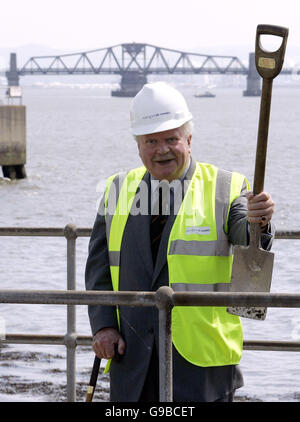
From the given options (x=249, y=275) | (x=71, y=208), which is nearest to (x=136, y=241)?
(x=249, y=275)

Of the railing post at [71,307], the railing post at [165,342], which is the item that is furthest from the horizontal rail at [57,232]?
the railing post at [165,342]

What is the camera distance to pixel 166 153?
3922 mm

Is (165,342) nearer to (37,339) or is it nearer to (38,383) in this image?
(37,339)

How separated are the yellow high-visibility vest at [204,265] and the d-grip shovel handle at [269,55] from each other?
49 cm

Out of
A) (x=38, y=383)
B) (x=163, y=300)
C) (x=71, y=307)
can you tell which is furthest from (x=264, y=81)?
(x=38, y=383)

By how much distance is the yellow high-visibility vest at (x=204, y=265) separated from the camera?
3879 millimetres

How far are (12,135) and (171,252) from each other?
122ft

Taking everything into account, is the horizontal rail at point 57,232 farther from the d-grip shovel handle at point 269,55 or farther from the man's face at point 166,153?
the d-grip shovel handle at point 269,55

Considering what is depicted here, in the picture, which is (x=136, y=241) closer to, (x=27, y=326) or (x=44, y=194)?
(x=27, y=326)

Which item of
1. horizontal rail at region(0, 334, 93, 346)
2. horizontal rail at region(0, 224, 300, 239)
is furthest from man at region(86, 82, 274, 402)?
horizontal rail at region(0, 334, 93, 346)

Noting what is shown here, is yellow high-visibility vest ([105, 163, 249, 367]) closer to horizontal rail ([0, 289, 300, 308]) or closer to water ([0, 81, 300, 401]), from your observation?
horizontal rail ([0, 289, 300, 308])

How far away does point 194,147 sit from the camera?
70.6 meters

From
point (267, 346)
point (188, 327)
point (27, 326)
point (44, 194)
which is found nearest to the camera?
point (188, 327)

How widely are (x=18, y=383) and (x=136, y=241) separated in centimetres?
564
